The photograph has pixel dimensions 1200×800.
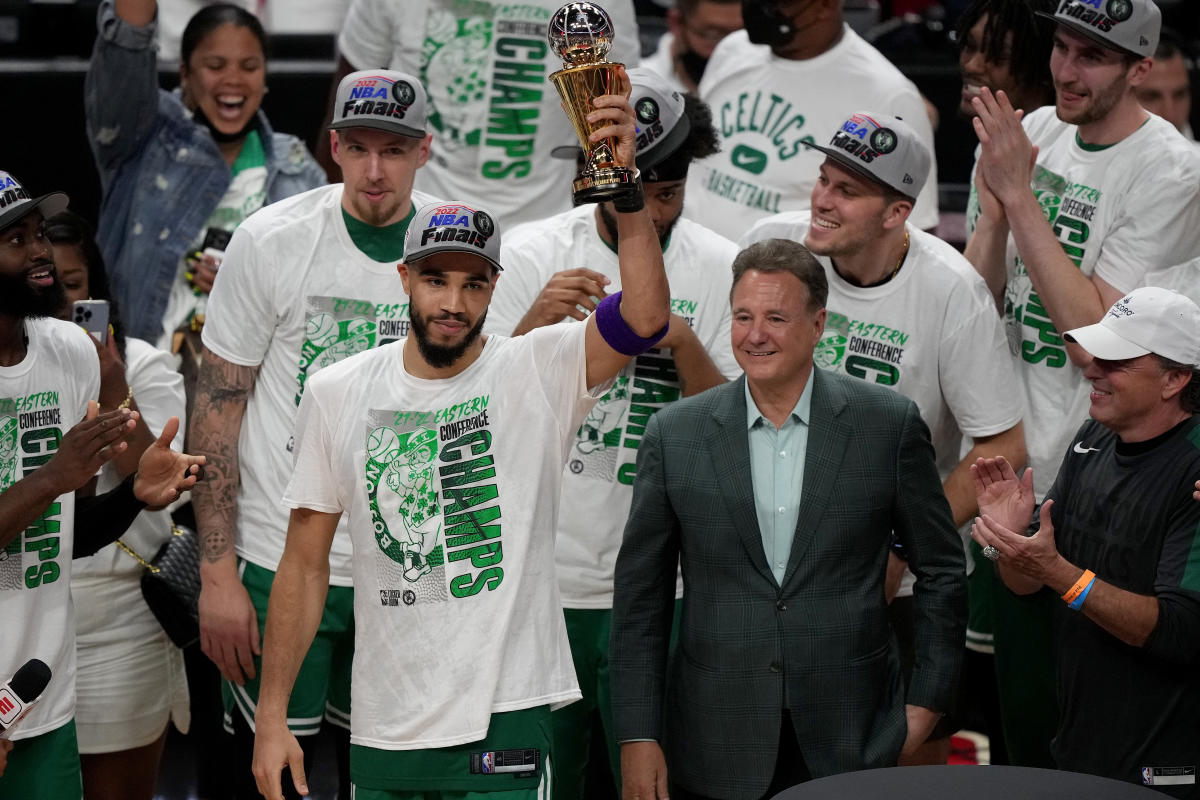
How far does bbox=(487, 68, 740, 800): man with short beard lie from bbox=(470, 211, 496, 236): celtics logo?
19.8 inches

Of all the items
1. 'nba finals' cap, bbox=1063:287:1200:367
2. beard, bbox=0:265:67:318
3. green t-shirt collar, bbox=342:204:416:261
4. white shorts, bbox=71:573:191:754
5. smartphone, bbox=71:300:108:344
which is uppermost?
'nba finals' cap, bbox=1063:287:1200:367

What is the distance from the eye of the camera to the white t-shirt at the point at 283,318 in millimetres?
4602

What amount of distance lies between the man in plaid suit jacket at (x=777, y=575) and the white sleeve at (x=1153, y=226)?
3.25 ft

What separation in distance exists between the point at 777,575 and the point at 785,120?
2.19 meters

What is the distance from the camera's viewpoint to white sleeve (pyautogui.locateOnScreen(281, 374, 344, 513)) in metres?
3.99

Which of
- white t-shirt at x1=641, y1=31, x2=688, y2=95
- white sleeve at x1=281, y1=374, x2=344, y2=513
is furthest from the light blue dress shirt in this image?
white t-shirt at x1=641, y1=31, x2=688, y2=95

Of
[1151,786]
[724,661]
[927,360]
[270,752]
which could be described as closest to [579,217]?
[927,360]

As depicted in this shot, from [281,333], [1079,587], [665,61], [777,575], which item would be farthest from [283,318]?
[665,61]

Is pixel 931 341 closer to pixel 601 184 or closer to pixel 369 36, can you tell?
pixel 601 184

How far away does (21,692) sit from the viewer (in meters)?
3.86

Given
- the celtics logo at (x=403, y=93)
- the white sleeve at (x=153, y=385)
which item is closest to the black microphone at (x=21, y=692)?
the white sleeve at (x=153, y=385)

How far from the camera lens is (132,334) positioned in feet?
18.1

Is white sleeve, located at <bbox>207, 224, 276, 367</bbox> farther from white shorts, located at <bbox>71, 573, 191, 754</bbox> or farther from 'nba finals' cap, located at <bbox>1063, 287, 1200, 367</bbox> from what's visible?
'nba finals' cap, located at <bbox>1063, 287, 1200, 367</bbox>

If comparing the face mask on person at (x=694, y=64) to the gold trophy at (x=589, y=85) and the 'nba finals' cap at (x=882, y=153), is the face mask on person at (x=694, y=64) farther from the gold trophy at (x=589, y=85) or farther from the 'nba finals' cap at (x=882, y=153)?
the gold trophy at (x=589, y=85)
